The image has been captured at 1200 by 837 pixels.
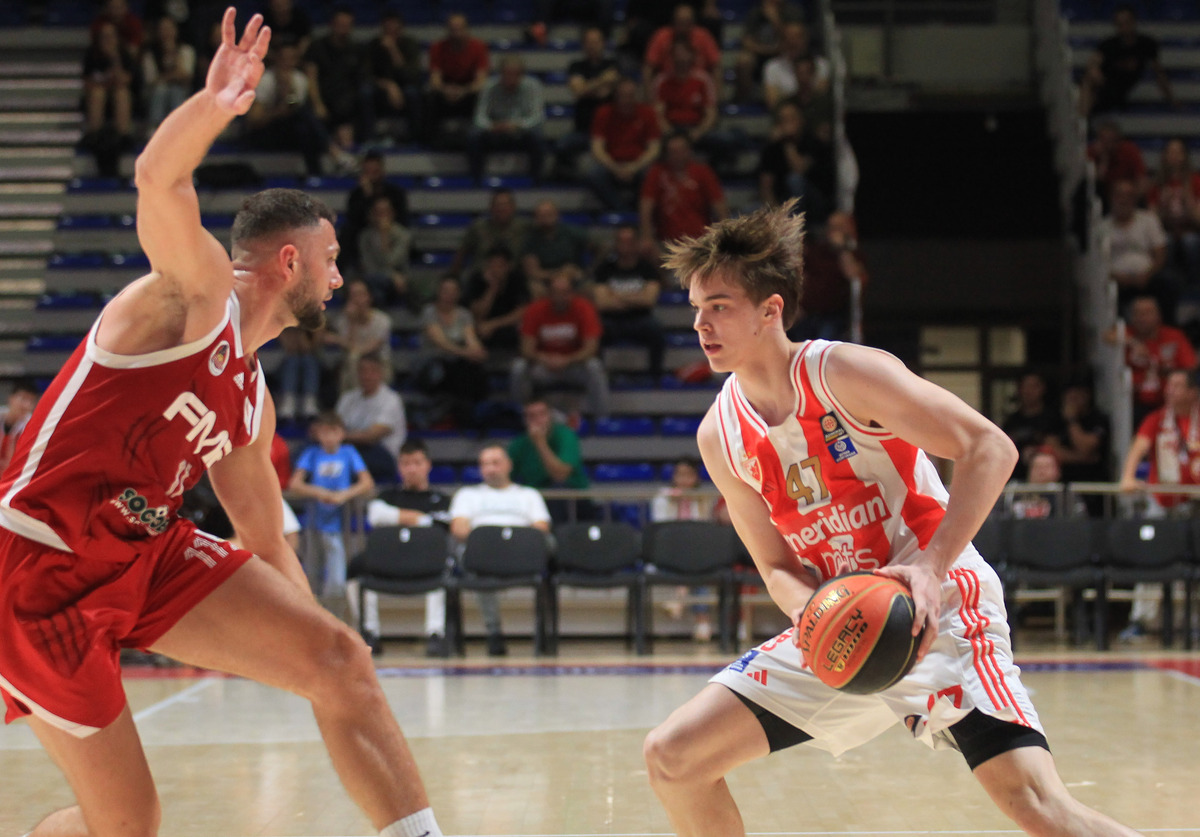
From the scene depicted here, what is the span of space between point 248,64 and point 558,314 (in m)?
8.74

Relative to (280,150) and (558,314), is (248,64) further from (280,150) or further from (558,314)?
(280,150)

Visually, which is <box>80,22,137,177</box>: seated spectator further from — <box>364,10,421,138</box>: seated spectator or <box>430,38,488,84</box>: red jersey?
<box>430,38,488,84</box>: red jersey

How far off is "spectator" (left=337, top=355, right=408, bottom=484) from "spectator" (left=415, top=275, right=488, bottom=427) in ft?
2.12

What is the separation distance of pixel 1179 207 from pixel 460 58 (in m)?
7.24

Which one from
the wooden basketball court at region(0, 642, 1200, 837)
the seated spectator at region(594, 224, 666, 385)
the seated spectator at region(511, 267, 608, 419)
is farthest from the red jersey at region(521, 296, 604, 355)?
the wooden basketball court at region(0, 642, 1200, 837)

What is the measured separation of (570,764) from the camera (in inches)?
215

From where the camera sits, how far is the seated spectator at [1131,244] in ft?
39.7

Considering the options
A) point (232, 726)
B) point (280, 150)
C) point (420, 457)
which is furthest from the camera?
point (280, 150)

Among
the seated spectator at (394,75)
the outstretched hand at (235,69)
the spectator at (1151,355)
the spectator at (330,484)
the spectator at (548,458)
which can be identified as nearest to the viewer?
the outstretched hand at (235,69)

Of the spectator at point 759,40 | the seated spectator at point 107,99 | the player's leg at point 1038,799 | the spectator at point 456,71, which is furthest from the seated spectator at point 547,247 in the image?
the player's leg at point 1038,799

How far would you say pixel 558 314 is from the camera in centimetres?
1145

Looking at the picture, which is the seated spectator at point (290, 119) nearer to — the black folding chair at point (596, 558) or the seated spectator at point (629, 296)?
the seated spectator at point (629, 296)

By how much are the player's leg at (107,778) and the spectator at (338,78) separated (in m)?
11.5

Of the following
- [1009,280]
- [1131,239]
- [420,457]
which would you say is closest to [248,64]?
[420,457]
